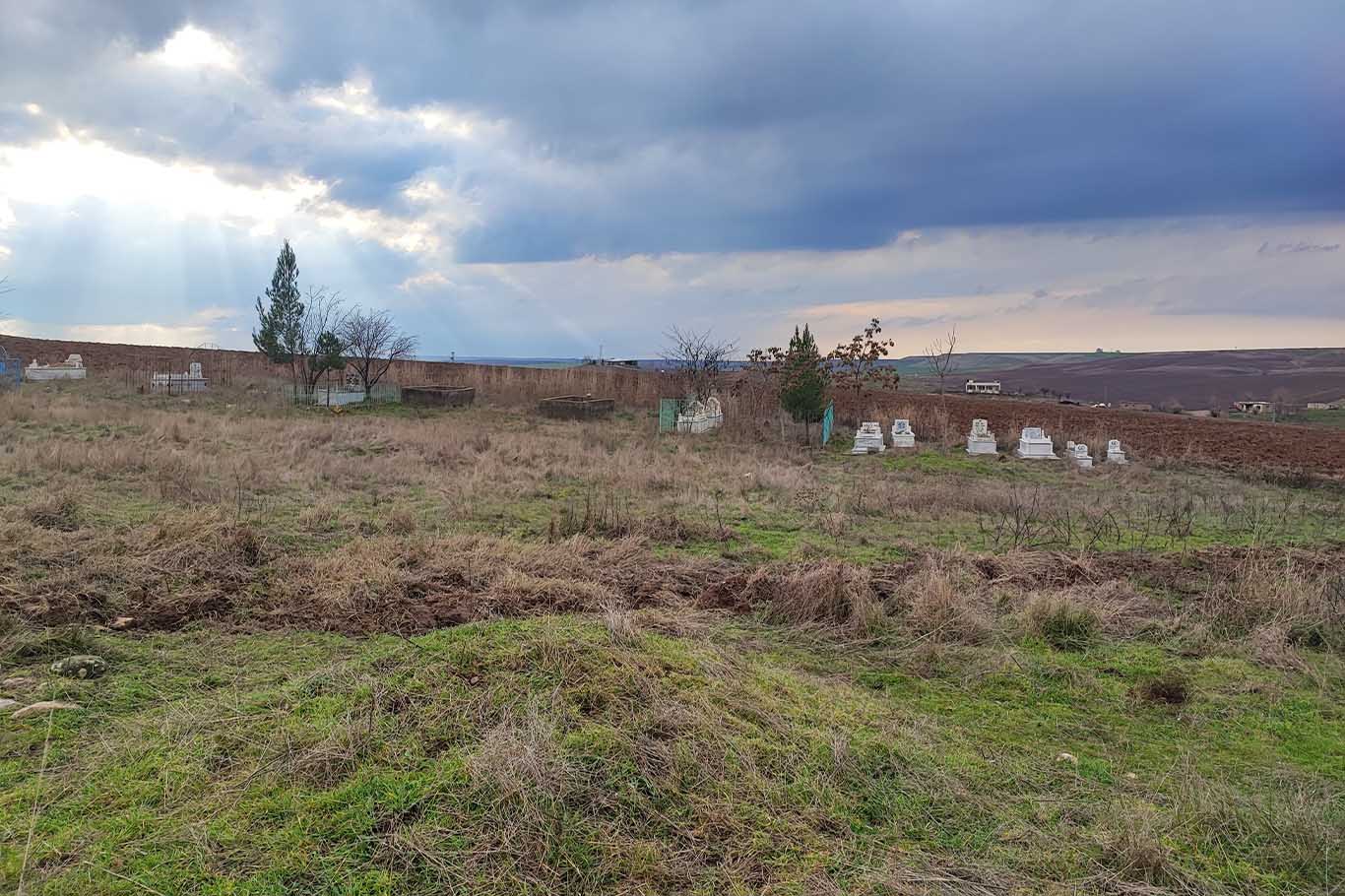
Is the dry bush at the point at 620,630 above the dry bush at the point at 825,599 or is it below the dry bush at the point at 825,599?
above

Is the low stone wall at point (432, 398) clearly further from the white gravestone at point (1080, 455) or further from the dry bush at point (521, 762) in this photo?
the dry bush at point (521, 762)

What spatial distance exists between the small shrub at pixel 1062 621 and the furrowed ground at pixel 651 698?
0.03 metres

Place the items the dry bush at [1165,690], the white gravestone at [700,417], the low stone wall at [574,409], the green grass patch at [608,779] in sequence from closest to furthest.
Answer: the green grass patch at [608,779]
the dry bush at [1165,690]
the white gravestone at [700,417]
the low stone wall at [574,409]

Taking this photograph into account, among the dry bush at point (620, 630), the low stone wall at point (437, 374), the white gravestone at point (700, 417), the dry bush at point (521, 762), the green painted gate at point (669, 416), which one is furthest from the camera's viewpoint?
the low stone wall at point (437, 374)

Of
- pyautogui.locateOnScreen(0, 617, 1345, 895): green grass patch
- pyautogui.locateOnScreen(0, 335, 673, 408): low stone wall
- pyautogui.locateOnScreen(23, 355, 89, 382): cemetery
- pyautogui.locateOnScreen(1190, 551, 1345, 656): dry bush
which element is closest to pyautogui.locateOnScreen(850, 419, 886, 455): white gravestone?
pyautogui.locateOnScreen(0, 335, 673, 408): low stone wall

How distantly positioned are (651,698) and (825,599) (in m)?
2.74

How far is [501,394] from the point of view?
27.3 m

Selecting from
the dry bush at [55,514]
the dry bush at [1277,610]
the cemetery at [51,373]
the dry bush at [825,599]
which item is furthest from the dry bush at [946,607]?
the cemetery at [51,373]

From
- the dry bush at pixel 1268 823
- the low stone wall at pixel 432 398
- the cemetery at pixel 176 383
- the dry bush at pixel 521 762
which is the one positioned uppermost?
the cemetery at pixel 176 383

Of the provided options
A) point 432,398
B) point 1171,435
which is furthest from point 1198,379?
point 432,398

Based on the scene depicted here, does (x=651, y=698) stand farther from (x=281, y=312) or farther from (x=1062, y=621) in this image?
(x=281, y=312)

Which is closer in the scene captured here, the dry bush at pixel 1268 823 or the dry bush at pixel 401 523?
the dry bush at pixel 1268 823

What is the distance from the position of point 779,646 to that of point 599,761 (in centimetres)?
247

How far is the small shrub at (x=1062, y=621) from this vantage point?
222 inches
